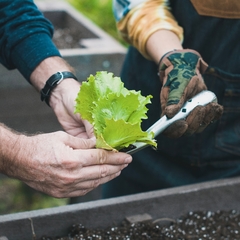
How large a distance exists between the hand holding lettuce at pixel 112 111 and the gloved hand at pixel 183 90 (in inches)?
8.4

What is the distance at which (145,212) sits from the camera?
1927mm

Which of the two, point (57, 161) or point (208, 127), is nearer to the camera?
point (57, 161)

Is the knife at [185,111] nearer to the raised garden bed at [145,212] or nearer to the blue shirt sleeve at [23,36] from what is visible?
the raised garden bed at [145,212]

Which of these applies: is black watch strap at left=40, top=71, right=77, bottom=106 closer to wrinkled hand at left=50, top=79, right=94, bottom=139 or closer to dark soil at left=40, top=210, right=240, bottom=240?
wrinkled hand at left=50, top=79, right=94, bottom=139

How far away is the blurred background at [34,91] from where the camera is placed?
326 centimetres

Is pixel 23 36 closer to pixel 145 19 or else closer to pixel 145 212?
pixel 145 19

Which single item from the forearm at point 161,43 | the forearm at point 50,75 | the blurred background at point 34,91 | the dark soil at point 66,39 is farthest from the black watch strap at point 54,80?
the dark soil at point 66,39

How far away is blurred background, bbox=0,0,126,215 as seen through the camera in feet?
10.7

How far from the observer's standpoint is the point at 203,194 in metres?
2.03

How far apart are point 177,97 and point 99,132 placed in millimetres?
383

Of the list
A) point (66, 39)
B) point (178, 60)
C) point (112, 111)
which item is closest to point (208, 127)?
point (178, 60)

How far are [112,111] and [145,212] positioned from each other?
604 millimetres

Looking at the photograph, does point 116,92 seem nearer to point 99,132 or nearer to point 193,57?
point 99,132

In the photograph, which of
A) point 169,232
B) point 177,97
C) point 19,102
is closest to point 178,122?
point 177,97
